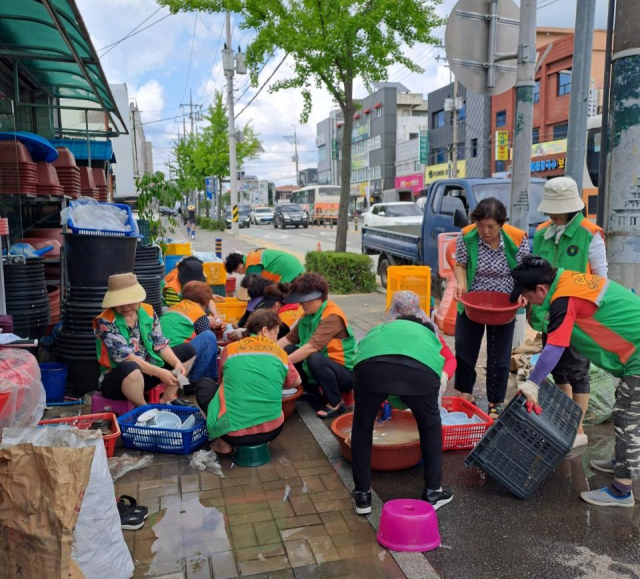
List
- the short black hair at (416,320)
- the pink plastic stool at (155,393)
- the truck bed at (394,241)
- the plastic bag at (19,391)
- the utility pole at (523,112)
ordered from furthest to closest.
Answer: the truck bed at (394,241) < the utility pole at (523,112) < the pink plastic stool at (155,393) < the short black hair at (416,320) < the plastic bag at (19,391)

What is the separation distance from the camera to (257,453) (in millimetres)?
4238

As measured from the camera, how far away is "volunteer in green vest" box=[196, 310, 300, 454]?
4031 millimetres

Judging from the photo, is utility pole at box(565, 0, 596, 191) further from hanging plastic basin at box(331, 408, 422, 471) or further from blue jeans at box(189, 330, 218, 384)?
blue jeans at box(189, 330, 218, 384)

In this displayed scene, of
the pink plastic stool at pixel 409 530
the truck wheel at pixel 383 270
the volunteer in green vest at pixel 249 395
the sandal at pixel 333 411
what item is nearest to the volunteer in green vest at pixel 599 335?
the pink plastic stool at pixel 409 530

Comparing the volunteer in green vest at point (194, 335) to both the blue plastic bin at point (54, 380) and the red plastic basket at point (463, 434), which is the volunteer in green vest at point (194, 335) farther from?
the red plastic basket at point (463, 434)

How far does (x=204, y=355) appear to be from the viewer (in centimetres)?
556

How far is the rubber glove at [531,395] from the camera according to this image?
136 inches

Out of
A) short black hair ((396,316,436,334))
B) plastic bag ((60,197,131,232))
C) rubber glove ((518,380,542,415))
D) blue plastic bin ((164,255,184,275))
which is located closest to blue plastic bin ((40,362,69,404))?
plastic bag ((60,197,131,232))

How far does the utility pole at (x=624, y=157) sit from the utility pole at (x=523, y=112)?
2.97 ft

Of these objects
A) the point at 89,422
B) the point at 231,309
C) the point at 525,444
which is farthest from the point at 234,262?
the point at 525,444

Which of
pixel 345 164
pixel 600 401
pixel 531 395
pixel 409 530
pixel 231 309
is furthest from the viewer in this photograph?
pixel 345 164

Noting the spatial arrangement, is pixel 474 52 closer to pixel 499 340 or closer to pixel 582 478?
pixel 499 340

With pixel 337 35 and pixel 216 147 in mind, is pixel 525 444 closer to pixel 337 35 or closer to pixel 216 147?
pixel 337 35

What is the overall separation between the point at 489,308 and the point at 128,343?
2828 millimetres
